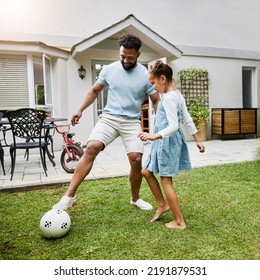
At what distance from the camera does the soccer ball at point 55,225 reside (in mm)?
2023

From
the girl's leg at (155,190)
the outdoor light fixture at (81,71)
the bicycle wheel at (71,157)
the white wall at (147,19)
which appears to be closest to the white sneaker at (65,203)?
the girl's leg at (155,190)

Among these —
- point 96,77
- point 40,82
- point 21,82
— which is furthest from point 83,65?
point 21,82

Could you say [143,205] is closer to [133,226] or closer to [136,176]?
[136,176]

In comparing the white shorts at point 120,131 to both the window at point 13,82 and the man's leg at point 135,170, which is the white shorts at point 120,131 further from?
the window at point 13,82

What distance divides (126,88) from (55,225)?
1.20 metres

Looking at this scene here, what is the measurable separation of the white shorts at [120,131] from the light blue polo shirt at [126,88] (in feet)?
0.18

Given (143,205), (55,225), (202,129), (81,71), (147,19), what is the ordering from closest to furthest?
1. (55,225)
2. (143,205)
3. (81,71)
4. (202,129)
5. (147,19)

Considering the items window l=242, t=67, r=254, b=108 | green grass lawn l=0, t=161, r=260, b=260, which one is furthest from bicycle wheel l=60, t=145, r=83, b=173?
window l=242, t=67, r=254, b=108

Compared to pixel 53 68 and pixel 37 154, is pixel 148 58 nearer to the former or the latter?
pixel 53 68

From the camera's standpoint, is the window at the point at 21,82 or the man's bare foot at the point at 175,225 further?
the window at the point at 21,82

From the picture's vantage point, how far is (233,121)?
8.16 metres

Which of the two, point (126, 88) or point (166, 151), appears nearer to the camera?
point (166, 151)

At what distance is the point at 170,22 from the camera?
27.0 ft
